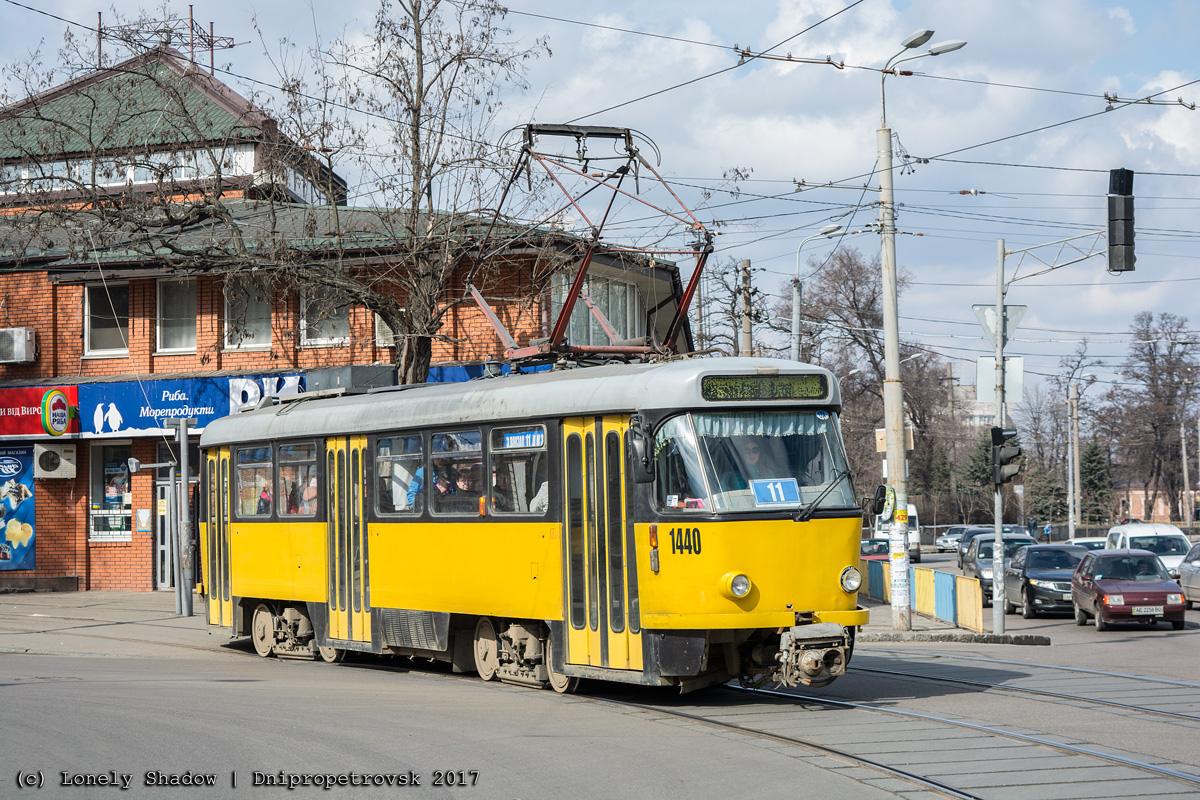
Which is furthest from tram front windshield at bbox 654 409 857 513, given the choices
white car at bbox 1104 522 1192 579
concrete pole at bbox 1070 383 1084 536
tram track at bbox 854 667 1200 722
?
concrete pole at bbox 1070 383 1084 536

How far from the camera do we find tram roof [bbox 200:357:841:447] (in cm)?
1128

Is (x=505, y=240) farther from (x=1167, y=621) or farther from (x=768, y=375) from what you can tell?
(x=1167, y=621)

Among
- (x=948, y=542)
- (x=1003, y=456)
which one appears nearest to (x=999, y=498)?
(x=1003, y=456)

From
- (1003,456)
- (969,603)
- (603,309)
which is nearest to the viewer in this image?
(1003,456)

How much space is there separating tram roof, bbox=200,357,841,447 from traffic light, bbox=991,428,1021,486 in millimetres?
9108

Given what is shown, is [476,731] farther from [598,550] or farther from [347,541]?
[347,541]

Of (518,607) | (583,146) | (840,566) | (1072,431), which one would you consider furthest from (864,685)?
(1072,431)

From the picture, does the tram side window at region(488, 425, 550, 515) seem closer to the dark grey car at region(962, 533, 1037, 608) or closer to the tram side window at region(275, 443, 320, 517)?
the tram side window at region(275, 443, 320, 517)

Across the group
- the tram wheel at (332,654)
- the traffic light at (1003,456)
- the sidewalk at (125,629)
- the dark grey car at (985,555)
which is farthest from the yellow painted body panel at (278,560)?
the dark grey car at (985,555)

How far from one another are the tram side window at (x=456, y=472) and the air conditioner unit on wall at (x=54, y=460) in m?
17.6

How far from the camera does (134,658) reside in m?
16.8

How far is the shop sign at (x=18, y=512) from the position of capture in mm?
28859

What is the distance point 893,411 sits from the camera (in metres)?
A: 21.0

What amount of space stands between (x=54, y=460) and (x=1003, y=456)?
65.3ft
